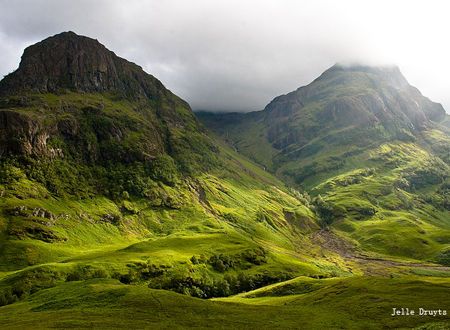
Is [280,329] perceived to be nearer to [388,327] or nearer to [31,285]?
[388,327]

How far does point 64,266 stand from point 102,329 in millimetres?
118623

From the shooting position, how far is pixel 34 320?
325 ft

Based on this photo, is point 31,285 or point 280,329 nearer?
point 280,329

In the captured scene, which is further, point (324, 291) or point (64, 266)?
point (64, 266)

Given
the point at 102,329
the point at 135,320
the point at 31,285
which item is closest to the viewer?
the point at 102,329

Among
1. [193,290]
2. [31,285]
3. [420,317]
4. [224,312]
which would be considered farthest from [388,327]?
[31,285]

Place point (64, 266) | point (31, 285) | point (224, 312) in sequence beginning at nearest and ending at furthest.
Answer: point (224, 312) < point (31, 285) < point (64, 266)

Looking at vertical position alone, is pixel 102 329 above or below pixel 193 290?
above

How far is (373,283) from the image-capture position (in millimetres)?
131000

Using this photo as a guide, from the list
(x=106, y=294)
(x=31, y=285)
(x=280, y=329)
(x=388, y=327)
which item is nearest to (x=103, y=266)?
(x=31, y=285)

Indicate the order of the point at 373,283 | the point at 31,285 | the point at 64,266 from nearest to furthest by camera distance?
1. the point at 373,283
2. the point at 31,285
3. the point at 64,266

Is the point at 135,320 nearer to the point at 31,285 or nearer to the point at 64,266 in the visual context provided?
the point at 31,285

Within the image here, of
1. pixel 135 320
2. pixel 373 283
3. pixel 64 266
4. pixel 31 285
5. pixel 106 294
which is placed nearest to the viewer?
pixel 135 320

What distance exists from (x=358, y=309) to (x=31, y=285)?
135630 millimetres
